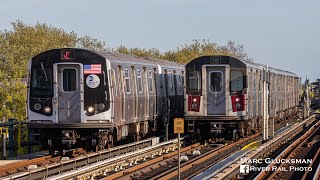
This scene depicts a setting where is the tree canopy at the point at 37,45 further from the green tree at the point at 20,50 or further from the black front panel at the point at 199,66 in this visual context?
the black front panel at the point at 199,66

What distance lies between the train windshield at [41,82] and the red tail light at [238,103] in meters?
7.33

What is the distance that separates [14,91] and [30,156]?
7892 millimetres

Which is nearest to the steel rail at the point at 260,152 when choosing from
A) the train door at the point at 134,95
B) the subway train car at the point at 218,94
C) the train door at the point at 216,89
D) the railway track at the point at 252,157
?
the railway track at the point at 252,157

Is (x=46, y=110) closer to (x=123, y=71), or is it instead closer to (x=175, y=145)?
(x=123, y=71)

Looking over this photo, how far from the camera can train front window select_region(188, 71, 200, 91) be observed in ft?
77.3

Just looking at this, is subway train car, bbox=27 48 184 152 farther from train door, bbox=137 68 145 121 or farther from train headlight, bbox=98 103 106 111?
train door, bbox=137 68 145 121

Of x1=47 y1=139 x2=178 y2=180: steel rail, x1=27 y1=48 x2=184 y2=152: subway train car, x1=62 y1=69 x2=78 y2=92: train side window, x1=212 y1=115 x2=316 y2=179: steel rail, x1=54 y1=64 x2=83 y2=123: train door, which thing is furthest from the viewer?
x1=62 y1=69 x2=78 y2=92: train side window

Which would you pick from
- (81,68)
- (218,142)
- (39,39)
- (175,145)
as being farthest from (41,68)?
(39,39)

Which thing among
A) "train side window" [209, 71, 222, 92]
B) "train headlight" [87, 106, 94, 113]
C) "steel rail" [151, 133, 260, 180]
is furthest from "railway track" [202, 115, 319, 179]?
"train headlight" [87, 106, 94, 113]

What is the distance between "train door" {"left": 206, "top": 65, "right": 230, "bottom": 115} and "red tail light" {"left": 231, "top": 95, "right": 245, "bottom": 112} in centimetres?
30

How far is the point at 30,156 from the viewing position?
66.9 feet

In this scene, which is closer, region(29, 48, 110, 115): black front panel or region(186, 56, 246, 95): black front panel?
region(29, 48, 110, 115): black front panel

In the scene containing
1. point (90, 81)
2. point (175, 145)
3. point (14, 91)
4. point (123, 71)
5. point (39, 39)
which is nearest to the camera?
point (90, 81)

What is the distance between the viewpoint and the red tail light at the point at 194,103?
23.6 meters
